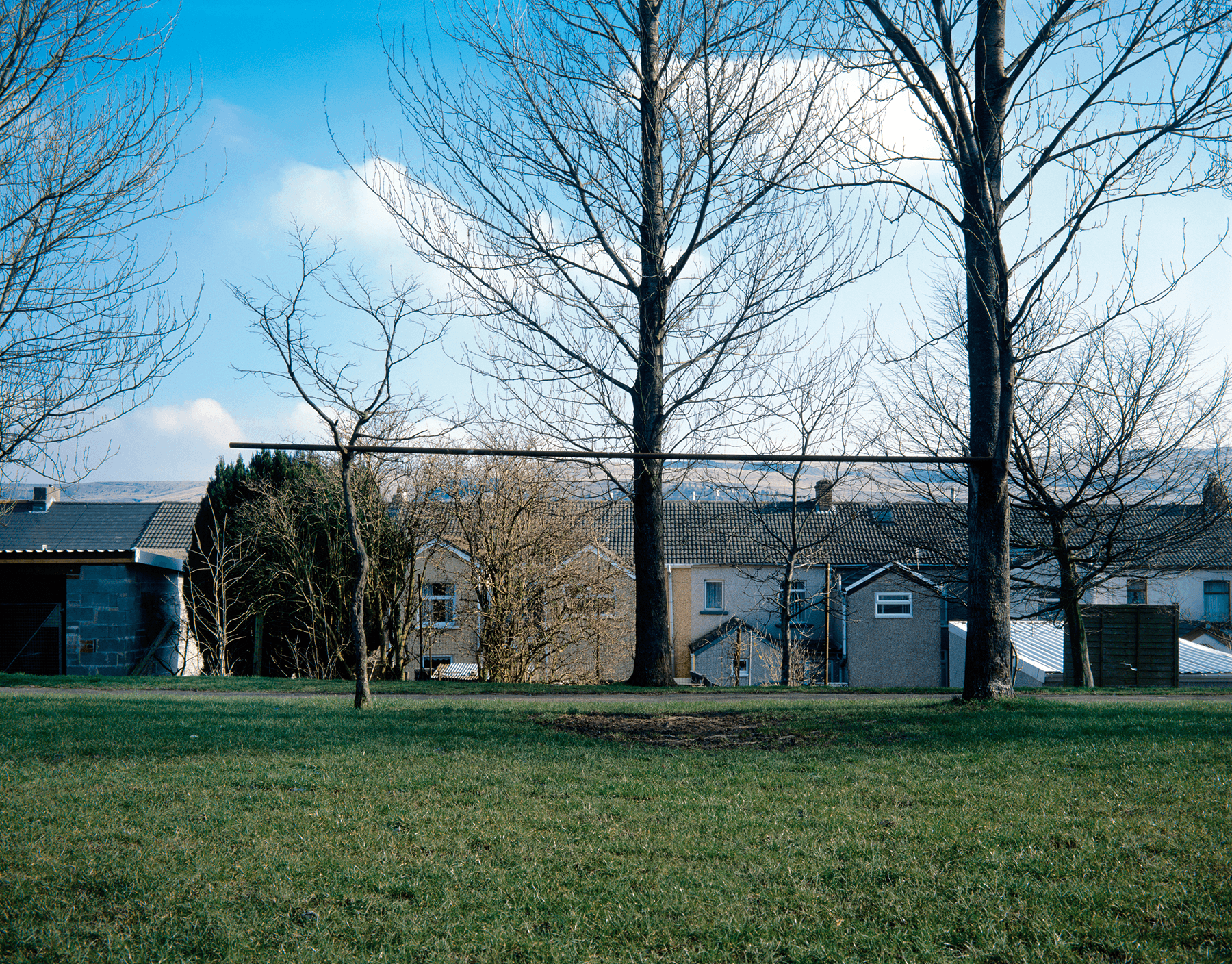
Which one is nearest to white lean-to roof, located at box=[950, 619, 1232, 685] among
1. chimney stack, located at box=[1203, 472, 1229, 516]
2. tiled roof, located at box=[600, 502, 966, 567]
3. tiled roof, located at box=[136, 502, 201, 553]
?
chimney stack, located at box=[1203, 472, 1229, 516]

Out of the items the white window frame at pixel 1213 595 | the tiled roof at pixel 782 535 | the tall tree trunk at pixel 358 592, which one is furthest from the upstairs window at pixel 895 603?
the tall tree trunk at pixel 358 592

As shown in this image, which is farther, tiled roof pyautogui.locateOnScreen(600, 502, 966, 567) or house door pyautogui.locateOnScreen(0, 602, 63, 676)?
tiled roof pyautogui.locateOnScreen(600, 502, 966, 567)

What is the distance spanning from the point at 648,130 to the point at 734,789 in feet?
35.3

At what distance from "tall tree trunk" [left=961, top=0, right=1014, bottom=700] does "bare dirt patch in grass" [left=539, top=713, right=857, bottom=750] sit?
243 cm

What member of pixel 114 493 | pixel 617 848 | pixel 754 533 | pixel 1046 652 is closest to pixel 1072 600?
pixel 1046 652

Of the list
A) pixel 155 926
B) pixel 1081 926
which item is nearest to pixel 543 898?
pixel 155 926

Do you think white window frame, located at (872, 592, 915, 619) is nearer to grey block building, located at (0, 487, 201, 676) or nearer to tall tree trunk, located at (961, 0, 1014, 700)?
grey block building, located at (0, 487, 201, 676)

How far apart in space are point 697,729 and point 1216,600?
43.7 metres

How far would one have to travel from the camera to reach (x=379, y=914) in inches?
131

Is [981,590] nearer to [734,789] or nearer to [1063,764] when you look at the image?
[1063,764]

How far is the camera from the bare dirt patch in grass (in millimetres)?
7227

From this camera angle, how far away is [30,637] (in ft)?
70.2

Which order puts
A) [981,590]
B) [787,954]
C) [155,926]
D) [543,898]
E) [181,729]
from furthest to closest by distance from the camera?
[981,590], [181,729], [543,898], [155,926], [787,954]

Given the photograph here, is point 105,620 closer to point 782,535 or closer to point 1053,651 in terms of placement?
point 782,535
